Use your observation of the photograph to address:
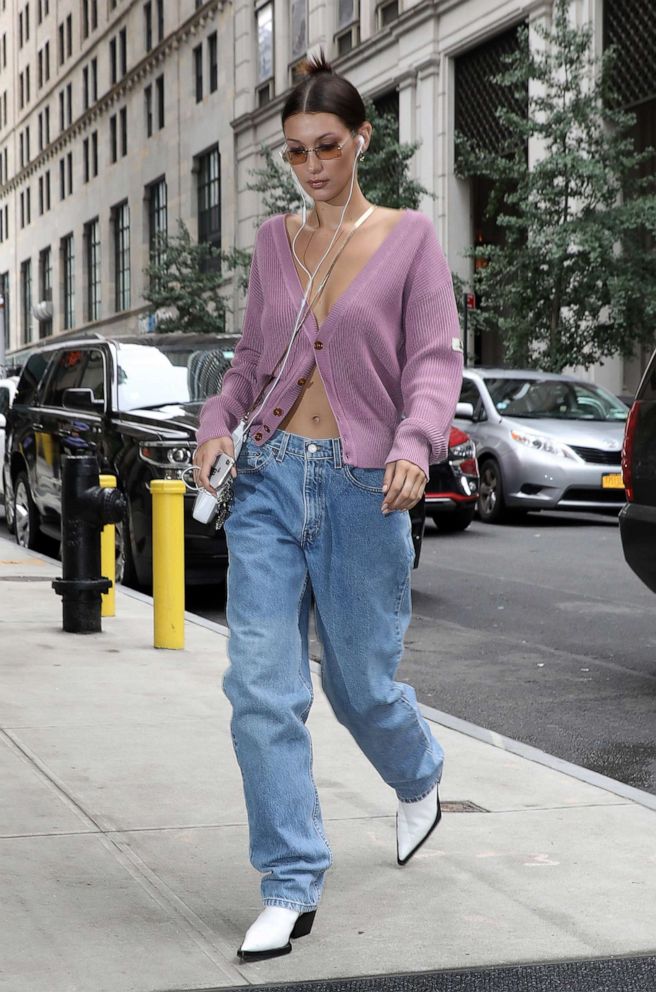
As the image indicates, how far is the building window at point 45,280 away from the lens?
69.1 metres

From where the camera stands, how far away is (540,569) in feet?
39.0

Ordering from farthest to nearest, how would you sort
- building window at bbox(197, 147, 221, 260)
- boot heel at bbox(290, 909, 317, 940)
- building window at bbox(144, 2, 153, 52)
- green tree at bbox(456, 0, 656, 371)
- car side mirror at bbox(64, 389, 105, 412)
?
building window at bbox(144, 2, 153, 52) < building window at bbox(197, 147, 221, 260) < green tree at bbox(456, 0, 656, 371) < car side mirror at bbox(64, 389, 105, 412) < boot heel at bbox(290, 909, 317, 940)

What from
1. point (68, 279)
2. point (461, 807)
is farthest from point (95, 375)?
point (68, 279)

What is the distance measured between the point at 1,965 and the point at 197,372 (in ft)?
24.7

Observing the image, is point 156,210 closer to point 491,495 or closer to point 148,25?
point 148,25

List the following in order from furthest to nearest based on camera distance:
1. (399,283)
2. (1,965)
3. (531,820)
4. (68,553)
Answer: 1. (68,553)
2. (531,820)
3. (399,283)
4. (1,965)

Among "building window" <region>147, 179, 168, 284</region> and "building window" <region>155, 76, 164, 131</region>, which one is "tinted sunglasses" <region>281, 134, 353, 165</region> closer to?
"building window" <region>147, 179, 168, 284</region>

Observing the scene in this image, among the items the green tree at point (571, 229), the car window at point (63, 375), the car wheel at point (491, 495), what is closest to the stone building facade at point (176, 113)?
the green tree at point (571, 229)

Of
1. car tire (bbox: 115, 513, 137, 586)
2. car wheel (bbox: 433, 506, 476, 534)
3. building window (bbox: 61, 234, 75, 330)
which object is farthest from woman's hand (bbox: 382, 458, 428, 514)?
building window (bbox: 61, 234, 75, 330)

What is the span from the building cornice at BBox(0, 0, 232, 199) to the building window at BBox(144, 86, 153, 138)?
53cm

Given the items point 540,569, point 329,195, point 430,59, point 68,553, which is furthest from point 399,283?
point 430,59

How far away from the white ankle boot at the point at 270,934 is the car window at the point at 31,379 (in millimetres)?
9756

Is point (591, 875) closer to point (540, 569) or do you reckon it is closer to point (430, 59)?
point (540, 569)

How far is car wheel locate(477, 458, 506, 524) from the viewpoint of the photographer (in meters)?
16.2
